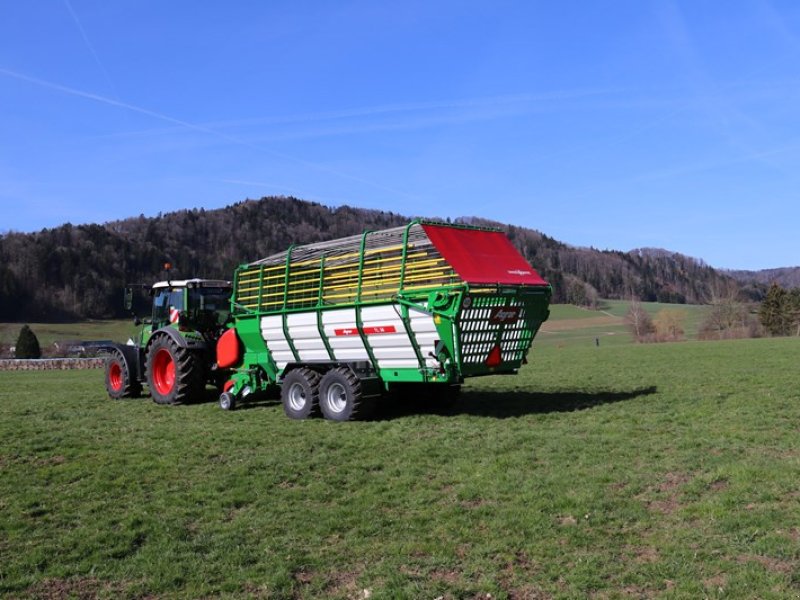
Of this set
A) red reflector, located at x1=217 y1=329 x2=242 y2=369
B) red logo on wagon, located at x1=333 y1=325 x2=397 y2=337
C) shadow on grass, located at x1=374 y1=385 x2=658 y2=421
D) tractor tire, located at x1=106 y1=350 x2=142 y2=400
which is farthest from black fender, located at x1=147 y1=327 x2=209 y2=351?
red logo on wagon, located at x1=333 y1=325 x2=397 y2=337

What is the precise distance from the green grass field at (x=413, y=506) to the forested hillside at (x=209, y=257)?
79.2 meters

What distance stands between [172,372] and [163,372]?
1.03 ft

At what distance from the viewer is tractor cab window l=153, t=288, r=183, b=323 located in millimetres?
16734

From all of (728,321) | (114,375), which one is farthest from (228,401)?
(728,321)

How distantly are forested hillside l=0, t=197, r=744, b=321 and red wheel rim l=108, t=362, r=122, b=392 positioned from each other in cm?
7623

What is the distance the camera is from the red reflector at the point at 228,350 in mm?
15031

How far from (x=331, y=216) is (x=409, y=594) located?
15601cm

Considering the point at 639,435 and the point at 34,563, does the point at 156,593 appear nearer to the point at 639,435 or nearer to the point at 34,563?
the point at 34,563

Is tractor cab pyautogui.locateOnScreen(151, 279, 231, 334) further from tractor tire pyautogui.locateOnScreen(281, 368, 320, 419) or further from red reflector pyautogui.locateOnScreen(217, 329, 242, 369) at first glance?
tractor tire pyautogui.locateOnScreen(281, 368, 320, 419)

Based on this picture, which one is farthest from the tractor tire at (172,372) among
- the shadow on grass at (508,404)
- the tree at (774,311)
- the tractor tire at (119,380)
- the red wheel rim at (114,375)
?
the tree at (774,311)

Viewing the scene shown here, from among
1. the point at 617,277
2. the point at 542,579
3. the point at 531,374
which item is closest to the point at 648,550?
the point at 542,579

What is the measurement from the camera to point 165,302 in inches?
677

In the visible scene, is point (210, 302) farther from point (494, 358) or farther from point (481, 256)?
point (494, 358)

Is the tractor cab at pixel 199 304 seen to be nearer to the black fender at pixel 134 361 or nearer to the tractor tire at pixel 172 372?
the tractor tire at pixel 172 372
